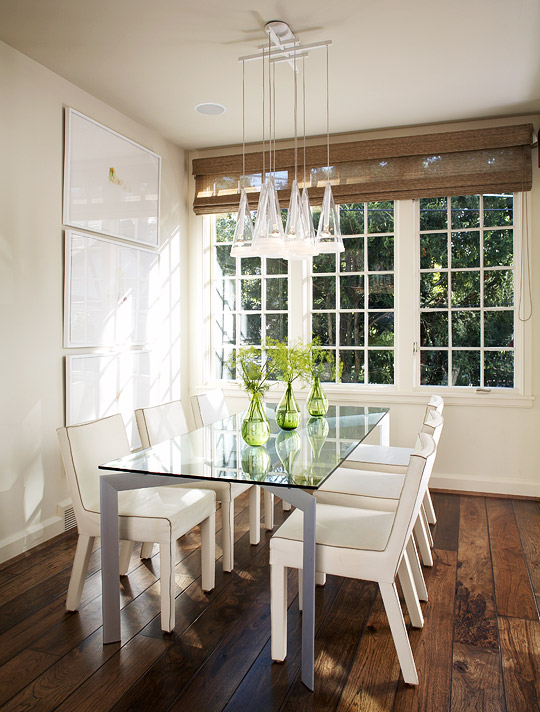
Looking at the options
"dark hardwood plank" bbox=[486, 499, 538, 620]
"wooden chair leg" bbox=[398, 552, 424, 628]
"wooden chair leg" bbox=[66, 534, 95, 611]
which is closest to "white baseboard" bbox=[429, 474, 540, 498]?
"dark hardwood plank" bbox=[486, 499, 538, 620]

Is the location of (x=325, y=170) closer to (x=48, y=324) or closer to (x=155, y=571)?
(x=48, y=324)

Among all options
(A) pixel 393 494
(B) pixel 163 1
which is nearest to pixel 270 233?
(B) pixel 163 1

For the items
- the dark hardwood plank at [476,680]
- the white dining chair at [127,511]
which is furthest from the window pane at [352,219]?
the dark hardwood plank at [476,680]

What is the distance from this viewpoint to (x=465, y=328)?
4.39m

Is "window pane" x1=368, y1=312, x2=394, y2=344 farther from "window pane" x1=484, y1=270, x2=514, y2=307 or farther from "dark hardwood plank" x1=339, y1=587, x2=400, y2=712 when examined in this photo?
"dark hardwood plank" x1=339, y1=587, x2=400, y2=712

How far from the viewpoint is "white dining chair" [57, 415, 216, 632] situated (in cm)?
235

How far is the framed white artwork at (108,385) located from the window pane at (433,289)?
2193 mm

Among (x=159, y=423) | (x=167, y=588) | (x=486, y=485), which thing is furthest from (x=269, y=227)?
(x=486, y=485)

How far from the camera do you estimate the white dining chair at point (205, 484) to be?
9.68ft

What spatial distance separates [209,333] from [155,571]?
2522 mm

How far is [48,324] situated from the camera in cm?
336

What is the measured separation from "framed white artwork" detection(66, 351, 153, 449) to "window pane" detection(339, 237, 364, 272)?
173cm

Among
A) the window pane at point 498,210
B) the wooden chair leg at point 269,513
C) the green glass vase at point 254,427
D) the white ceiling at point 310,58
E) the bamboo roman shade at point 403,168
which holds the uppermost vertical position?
the white ceiling at point 310,58

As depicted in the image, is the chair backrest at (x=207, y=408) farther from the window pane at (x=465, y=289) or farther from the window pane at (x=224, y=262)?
the window pane at (x=465, y=289)
